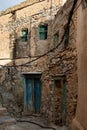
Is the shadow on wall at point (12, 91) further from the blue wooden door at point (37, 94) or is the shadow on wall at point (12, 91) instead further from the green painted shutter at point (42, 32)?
the green painted shutter at point (42, 32)

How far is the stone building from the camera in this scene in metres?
9.80

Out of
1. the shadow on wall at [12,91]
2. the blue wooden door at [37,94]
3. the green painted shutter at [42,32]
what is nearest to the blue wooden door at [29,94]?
the blue wooden door at [37,94]

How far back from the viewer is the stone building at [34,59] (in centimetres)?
980

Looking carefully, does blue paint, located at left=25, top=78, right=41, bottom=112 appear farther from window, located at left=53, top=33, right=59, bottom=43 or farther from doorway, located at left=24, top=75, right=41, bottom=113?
window, located at left=53, top=33, right=59, bottom=43

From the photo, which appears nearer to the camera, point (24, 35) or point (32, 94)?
point (32, 94)

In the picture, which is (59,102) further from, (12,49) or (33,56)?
(12,49)

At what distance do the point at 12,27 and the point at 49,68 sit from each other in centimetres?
525

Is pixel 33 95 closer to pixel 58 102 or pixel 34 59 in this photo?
pixel 34 59

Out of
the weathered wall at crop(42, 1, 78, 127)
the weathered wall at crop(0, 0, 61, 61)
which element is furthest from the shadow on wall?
the weathered wall at crop(42, 1, 78, 127)

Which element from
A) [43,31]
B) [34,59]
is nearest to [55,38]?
[43,31]

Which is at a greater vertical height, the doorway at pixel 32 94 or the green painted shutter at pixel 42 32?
the green painted shutter at pixel 42 32

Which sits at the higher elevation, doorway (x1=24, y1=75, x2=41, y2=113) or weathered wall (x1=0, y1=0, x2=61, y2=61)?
weathered wall (x1=0, y1=0, x2=61, y2=61)

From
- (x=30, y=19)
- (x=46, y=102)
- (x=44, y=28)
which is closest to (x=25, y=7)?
(x=30, y=19)

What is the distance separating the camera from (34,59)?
13.6 m
